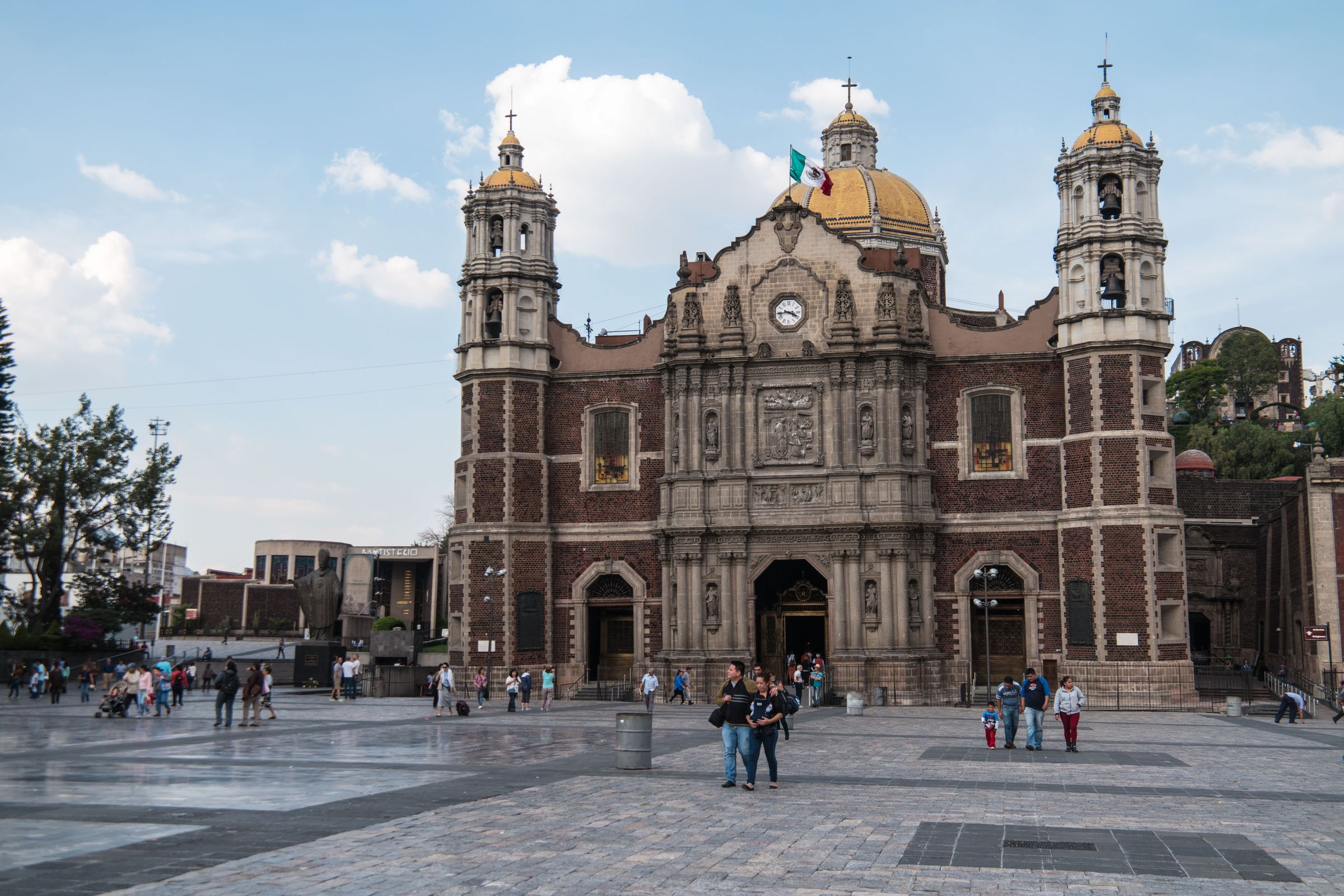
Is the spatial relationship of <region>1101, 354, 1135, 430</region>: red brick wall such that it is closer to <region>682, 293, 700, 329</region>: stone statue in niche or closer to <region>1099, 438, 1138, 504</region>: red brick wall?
<region>1099, 438, 1138, 504</region>: red brick wall

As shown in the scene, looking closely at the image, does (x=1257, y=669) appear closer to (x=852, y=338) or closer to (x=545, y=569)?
(x=852, y=338)

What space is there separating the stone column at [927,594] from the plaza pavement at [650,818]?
17.2 m

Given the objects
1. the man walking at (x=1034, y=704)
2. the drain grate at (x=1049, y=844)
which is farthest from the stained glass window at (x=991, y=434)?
the drain grate at (x=1049, y=844)

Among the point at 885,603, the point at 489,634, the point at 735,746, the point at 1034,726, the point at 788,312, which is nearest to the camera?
A: the point at 735,746

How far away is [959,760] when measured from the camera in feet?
75.8

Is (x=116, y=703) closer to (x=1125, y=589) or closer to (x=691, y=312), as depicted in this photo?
(x=691, y=312)

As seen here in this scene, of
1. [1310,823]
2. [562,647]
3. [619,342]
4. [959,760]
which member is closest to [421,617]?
[619,342]

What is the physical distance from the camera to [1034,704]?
80.8 feet

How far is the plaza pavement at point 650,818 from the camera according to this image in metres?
11.7

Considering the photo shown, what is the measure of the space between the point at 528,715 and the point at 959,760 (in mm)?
16610

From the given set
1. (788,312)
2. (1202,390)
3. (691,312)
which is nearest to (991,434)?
(788,312)

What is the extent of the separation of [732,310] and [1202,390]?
61.6 metres

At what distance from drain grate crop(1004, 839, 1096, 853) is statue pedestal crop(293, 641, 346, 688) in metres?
44.6

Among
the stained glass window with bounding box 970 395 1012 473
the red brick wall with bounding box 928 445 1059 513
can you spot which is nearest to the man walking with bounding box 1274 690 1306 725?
the red brick wall with bounding box 928 445 1059 513
